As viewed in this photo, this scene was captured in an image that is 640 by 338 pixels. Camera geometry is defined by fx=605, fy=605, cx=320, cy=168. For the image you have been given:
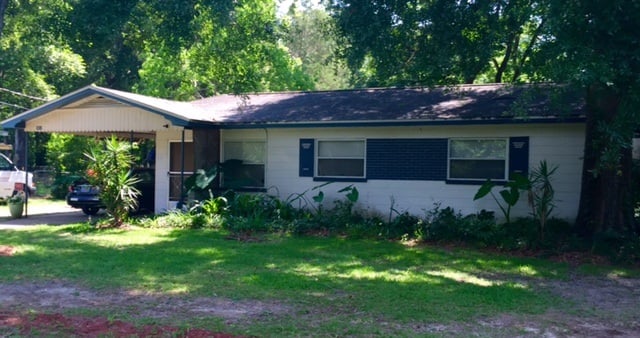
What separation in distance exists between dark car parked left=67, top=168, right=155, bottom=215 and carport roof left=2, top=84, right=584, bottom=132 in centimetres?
239

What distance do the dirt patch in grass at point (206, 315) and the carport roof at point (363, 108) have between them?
5837 millimetres

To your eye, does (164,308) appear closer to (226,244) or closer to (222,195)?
(226,244)

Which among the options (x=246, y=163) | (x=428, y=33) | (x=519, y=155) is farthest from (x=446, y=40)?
(x=246, y=163)

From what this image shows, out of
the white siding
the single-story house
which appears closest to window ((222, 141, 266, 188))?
the single-story house

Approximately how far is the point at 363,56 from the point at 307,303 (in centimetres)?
719

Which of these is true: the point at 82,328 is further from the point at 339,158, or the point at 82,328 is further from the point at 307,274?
the point at 339,158

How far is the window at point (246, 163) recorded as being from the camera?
16.5 metres

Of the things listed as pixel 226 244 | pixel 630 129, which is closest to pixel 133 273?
pixel 226 244

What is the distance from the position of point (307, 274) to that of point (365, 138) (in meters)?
6.70

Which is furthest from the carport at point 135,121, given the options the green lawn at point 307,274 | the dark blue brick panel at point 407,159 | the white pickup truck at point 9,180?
the white pickup truck at point 9,180

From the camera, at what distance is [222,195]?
16.1 meters

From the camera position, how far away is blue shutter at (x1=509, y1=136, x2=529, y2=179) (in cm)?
1375

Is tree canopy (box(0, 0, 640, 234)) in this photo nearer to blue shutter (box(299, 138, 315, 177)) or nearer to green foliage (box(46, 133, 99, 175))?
blue shutter (box(299, 138, 315, 177))

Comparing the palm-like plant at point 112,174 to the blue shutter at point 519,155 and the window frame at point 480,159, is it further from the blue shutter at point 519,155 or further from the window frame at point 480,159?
the blue shutter at point 519,155
